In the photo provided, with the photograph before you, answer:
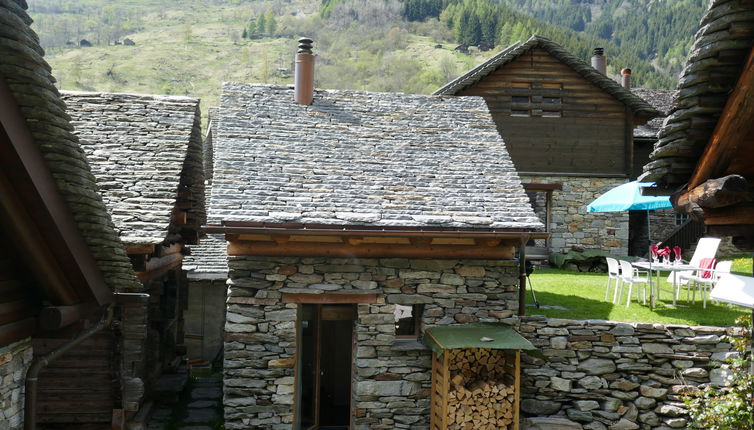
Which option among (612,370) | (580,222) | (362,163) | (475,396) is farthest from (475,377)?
(580,222)

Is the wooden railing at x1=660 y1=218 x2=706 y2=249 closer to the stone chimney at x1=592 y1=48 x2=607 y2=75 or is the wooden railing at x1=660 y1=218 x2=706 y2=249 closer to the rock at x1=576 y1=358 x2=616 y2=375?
the stone chimney at x1=592 y1=48 x2=607 y2=75

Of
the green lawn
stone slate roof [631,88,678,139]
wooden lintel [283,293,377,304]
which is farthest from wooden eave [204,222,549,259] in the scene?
stone slate roof [631,88,678,139]

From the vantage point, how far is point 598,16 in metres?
92.6

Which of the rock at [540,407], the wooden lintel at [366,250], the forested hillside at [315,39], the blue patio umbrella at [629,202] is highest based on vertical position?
the forested hillside at [315,39]

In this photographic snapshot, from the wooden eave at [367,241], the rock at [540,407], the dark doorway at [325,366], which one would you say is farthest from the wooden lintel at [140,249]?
the rock at [540,407]

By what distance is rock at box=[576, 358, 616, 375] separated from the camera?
8867 mm

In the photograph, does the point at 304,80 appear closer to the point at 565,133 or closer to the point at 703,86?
the point at 703,86

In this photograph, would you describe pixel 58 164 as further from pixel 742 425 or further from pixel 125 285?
pixel 742 425

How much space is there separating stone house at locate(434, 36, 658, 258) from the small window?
7921 millimetres

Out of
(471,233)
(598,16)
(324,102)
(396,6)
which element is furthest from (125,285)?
(598,16)

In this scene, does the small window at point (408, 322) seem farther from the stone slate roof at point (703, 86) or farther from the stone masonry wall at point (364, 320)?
the stone slate roof at point (703, 86)

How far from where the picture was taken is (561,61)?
16.9 m

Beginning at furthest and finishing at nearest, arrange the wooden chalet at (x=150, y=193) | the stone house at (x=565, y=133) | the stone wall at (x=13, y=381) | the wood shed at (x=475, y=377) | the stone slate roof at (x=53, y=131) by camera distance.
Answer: the stone house at (x=565, y=133) < the wooden chalet at (x=150, y=193) < the wood shed at (x=475, y=377) < the stone wall at (x=13, y=381) < the stone slate roof at (x=53, y=131)

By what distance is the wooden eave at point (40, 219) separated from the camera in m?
3.67
